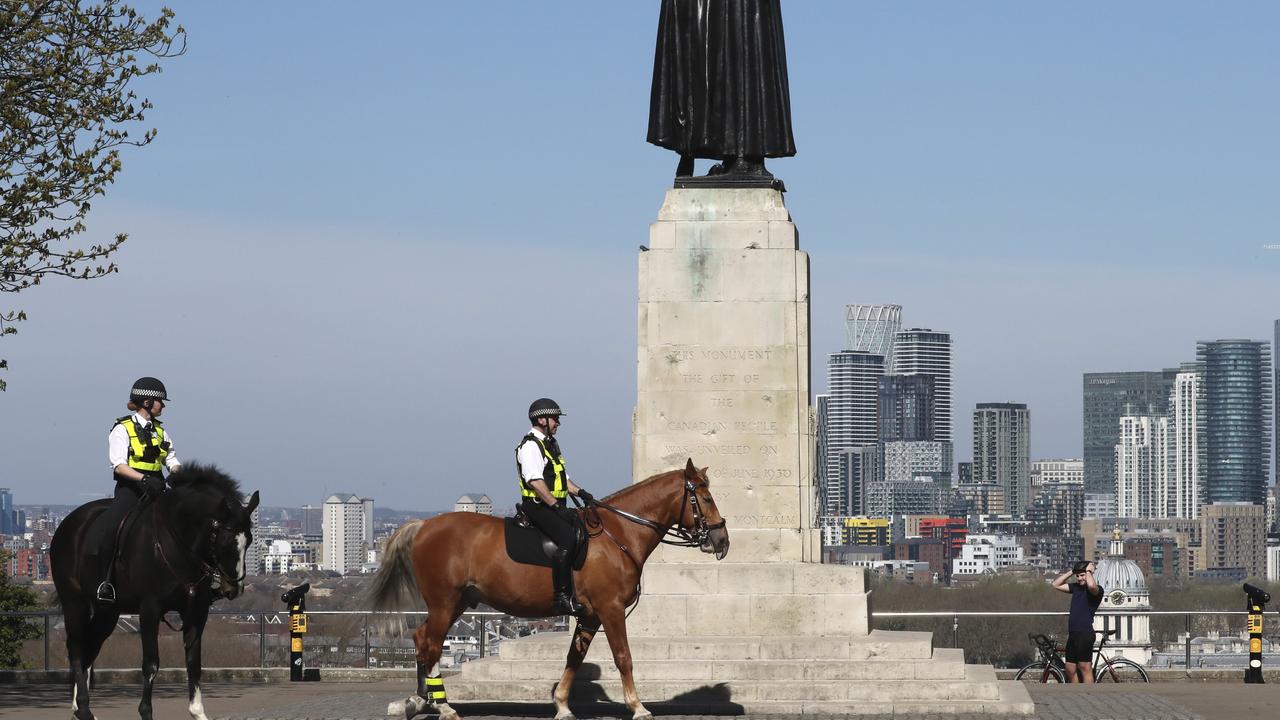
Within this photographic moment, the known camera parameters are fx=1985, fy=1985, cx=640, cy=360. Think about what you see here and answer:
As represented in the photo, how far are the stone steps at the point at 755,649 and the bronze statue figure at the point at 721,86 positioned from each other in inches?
224

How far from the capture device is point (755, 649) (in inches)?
806

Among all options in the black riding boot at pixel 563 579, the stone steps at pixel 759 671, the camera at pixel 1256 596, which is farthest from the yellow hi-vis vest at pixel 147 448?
the camera at pixel 1256 596

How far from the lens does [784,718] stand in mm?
18672

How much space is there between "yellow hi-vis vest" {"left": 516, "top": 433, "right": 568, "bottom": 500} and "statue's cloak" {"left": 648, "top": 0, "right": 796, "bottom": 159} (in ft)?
22.1

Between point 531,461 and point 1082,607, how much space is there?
10.2 meters

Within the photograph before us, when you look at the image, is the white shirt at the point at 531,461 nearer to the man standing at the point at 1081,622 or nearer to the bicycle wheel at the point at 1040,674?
the man standing at the point at 1081,622

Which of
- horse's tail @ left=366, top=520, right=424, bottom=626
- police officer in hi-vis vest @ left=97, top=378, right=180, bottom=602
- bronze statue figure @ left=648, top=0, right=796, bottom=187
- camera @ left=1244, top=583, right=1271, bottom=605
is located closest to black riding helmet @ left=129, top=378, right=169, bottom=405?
police officer in hi-vis vest @ left=97, top=378, right=180, bottom=602

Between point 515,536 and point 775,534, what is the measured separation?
16.8ft

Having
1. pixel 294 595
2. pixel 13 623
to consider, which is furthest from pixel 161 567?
pixel 13 623

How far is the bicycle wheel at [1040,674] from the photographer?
25.8m

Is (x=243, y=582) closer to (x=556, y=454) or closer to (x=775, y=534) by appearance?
(x=556, y=454)

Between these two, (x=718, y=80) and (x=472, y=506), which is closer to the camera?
(x=718, y=80)

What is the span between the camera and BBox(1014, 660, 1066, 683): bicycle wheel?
84.5ft

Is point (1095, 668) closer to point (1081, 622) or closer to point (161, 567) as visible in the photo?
point (1081, 622)
